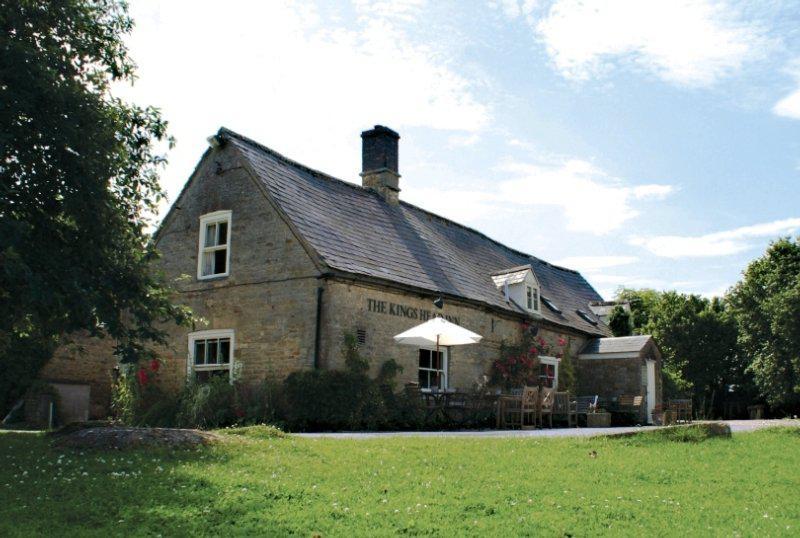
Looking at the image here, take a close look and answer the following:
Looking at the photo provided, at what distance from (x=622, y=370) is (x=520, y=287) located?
18.3 ft

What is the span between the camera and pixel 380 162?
26344 mm

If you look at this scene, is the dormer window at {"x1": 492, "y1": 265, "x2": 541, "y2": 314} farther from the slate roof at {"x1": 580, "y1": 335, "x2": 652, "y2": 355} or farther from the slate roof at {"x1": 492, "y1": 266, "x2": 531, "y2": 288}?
the slate roof at {"x1": 580, "y1": 335, "x2": 652, "y2": 355}

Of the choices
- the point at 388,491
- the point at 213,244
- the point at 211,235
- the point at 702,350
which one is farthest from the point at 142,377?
the point at 702,350

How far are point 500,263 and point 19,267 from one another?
22463 mm

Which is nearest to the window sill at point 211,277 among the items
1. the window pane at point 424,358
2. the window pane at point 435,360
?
the window pane at point 424,358

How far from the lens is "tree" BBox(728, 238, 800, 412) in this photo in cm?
3584

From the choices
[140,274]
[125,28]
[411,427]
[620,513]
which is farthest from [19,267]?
→ [411,427]

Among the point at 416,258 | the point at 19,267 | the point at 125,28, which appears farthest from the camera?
the point at 416,258

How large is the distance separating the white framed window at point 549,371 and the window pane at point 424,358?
6.14 metres

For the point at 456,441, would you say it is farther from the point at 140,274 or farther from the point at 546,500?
the point at 140,274

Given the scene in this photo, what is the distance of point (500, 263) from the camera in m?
30.9

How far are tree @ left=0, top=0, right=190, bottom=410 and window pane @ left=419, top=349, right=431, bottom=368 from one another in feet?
30.8

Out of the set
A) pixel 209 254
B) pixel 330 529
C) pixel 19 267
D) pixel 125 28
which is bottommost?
pixel 330 529

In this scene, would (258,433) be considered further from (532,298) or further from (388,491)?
(532,298)
